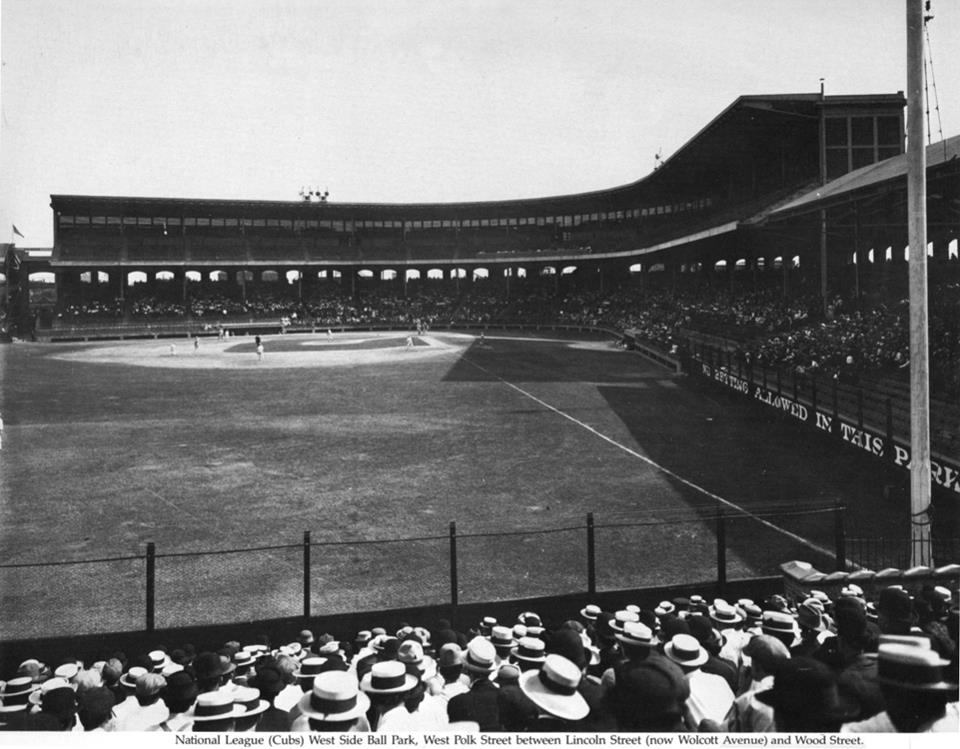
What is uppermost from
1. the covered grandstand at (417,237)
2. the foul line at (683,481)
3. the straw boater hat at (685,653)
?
the covered grandstand at (417,237)

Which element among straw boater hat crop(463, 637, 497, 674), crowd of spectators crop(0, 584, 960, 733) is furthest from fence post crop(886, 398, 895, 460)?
straw boater hat crop(463, 637, 497, 674)

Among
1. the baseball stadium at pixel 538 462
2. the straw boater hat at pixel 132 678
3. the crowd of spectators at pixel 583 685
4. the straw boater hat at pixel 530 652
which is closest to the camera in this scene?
the crowd of spectators at pixel 583 685

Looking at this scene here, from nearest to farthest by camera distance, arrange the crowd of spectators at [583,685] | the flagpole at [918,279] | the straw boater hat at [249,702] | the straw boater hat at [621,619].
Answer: the crowd of spectators at [583,685] < the straw boater hat at [249,702] < the straw boater hat at [621,619] < the flagpole at [918,279]

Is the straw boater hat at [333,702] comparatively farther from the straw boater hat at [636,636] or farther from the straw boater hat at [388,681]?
the straw boater hat at [636,636]

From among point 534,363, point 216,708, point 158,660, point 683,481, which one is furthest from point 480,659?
point 534,363

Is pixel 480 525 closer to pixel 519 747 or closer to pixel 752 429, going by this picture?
pixel 519 747

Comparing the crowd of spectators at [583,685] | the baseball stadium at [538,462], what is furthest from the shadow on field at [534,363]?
the crowd of spectators at [583,685]

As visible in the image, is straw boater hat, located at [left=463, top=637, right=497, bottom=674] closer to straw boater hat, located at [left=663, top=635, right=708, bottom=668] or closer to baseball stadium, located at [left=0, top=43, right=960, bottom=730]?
baseball stadium, located at [left=0, top=43, right=960, bottom=730]
